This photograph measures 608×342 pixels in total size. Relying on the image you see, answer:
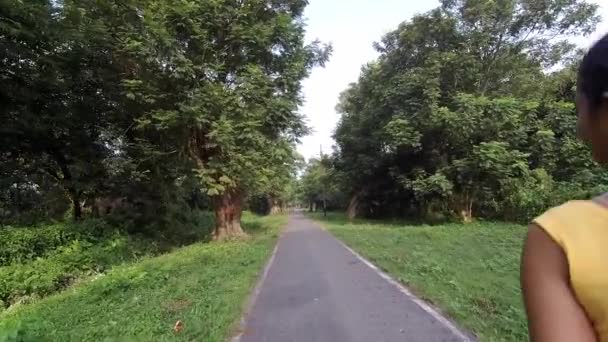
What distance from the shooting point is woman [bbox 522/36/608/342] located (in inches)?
Answer: 39.8

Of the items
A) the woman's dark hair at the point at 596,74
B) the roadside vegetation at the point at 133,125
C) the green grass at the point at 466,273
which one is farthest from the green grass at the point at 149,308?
the woman's dark hair at the point at 596,74

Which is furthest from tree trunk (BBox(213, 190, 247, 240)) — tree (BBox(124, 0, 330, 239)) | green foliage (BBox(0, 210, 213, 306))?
green foliage (BBox(0, 210, 213, 306))

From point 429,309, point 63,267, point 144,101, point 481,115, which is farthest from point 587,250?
point 481,115

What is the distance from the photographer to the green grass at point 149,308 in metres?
6.09

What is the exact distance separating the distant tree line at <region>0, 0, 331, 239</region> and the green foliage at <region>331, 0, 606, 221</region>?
7319mm

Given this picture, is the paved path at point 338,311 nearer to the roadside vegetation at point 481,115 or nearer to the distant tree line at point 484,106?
the roadside vegetation at point 481,115

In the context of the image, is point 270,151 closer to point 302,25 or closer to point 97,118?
point 302,25

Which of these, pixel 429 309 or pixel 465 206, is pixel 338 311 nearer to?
pixel 429 309

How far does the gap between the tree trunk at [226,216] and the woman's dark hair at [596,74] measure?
20090 millimetres

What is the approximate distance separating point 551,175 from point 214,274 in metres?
20.6

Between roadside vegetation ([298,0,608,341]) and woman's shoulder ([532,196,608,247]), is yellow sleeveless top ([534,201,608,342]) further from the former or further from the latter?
roadside vegetation ([298,0,608,341])

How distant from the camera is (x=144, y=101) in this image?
18406mm

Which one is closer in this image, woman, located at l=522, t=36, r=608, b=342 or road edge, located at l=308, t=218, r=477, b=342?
woman, located at l=522, t=36, r=608, b=342

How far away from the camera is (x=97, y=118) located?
2059cm
